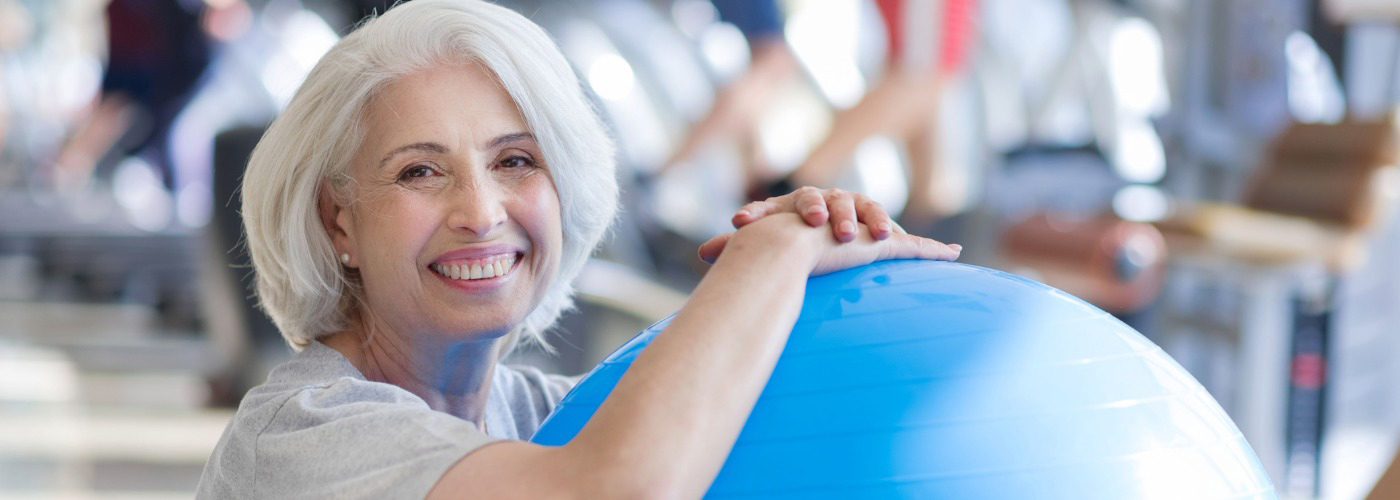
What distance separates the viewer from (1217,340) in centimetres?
368

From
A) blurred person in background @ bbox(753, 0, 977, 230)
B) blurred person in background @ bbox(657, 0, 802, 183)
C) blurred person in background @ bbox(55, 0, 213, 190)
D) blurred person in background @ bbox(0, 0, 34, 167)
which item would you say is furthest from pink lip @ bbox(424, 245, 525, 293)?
blurred person in background @ bbox(0, 0, 34, 167)

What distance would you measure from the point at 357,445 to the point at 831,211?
0.36 metres

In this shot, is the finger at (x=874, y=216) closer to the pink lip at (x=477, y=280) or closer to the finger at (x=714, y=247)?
the finger at (x=714, y=247)

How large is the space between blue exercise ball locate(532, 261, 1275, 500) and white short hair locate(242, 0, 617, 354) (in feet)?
0.70

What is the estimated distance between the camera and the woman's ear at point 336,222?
1.03 metres

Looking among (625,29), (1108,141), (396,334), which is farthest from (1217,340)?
(625,29)

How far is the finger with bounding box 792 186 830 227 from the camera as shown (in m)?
0.87

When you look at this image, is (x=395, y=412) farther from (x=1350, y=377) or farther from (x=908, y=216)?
(x=1350, y=377)

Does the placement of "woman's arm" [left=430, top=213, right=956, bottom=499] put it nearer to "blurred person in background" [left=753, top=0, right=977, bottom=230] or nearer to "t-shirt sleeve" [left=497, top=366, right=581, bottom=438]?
"t-shirt sleeve" [left=497, top=366, right=581, bottom=438]

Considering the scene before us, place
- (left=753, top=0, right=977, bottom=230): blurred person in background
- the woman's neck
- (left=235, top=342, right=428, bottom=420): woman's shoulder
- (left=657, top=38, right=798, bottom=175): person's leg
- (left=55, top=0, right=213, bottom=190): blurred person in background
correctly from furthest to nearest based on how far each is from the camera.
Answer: (left=55, top=0, right=213, bottom=190): blurred person in background < (left=657, top=38, right=798, bottom=175): person's leg < (left=753, top=0, right=977, bottom=230): blurred person in background < the woman's neck < (left=235, top=342, right=428, bottom=420): woman's shoulder

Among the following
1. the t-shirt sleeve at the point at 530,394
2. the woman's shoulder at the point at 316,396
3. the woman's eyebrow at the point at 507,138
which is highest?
the woman's eyebrow at the point at 507,138

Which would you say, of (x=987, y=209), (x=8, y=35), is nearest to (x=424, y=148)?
(x=987, y=209)

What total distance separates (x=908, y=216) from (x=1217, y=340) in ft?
3.69

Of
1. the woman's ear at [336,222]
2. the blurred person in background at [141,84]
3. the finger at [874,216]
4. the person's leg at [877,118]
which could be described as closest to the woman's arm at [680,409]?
the finger at [874,216]
